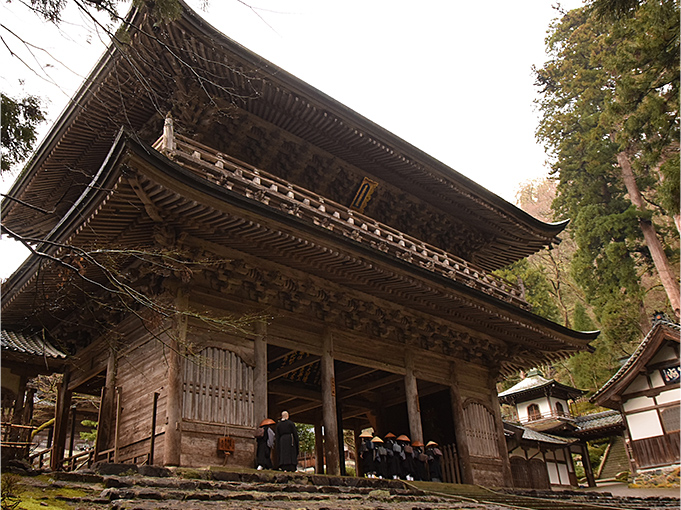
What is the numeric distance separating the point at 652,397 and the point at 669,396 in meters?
0.70

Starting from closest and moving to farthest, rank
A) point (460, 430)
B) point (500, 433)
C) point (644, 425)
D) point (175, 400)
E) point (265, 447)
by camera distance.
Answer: point (175, 400) → point (265, 447) → point (460, 430) → point (500, 433) → point (644, 425)

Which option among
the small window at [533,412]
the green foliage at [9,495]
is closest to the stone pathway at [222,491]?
the green foliage at [9,495]

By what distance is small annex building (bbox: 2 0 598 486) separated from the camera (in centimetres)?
854

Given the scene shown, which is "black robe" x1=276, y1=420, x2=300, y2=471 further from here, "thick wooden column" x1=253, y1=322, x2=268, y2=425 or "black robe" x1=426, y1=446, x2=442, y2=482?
"black robe" x1=426, y1=446, x2=442, y2=482

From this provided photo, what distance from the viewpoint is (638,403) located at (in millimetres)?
23750

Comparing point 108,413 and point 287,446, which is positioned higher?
point 108,413

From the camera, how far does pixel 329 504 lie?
6586mm

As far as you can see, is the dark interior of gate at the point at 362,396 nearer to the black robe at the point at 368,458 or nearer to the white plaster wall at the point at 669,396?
the black robe at the point at 368,458

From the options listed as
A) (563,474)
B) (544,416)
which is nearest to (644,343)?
(563,474)

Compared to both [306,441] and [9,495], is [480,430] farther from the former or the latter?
[306,441]

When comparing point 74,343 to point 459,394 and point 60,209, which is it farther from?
point 459,394

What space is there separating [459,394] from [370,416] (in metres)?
3.45

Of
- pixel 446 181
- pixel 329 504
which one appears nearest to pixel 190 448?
pixel 329 504

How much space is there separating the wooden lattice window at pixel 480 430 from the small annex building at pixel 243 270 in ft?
0.18
